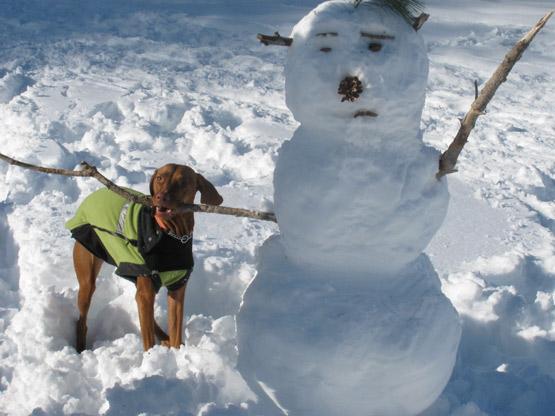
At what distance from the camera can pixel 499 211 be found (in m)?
3.15

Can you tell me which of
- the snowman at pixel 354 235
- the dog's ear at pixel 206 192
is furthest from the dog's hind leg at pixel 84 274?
the snowman at pixel 354 235

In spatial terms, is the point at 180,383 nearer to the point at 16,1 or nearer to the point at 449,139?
the point at 449,139

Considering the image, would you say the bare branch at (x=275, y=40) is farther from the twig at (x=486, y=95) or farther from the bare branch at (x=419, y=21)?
the twig at (x=486, y=95)

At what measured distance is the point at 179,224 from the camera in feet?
5.82

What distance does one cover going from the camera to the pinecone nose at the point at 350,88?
1.28 m

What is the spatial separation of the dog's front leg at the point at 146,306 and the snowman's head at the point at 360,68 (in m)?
0.90

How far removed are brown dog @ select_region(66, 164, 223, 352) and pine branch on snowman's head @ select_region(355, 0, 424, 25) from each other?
787 millimetres

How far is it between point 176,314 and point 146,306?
0.40ft

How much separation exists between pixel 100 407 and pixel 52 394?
0.16 m

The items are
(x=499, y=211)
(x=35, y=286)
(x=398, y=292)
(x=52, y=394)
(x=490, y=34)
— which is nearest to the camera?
(x=398, y=292)

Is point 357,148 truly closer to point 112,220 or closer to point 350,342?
point 350,342

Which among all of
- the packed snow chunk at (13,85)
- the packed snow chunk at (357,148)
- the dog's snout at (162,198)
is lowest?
the packed snow chunk at (13,85)

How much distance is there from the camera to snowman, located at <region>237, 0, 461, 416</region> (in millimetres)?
1309

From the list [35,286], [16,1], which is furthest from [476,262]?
[16,1]
